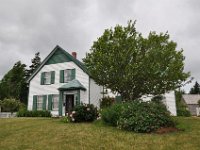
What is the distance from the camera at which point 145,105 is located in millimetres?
14719

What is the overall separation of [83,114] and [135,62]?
5140 mm

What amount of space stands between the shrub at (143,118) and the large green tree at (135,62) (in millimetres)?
3303

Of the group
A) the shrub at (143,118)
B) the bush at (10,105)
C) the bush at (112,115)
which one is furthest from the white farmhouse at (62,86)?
the shrub at (143,118)

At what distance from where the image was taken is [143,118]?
43.1 feet

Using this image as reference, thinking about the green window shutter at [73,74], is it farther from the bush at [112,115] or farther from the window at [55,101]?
the bush at [112,115]

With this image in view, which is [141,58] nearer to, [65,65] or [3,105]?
[65,65]

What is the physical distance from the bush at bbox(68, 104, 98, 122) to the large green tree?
7.46 ft

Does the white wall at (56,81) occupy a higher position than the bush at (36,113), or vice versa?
the white wall at (56,81)

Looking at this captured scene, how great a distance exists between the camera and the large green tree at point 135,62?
57.6ft

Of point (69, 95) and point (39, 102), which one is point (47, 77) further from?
point (69, 95)

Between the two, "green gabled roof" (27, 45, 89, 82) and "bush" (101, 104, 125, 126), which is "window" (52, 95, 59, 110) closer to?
"green gabled roof" (27, 45, 89, 82)

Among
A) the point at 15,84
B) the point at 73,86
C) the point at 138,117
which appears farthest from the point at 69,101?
the point at 15,84

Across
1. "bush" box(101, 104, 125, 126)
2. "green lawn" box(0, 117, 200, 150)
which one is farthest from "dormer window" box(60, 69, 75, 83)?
"green lawn" box(0, 117, 200, 150)

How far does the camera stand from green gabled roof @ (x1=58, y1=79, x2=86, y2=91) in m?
25.6
